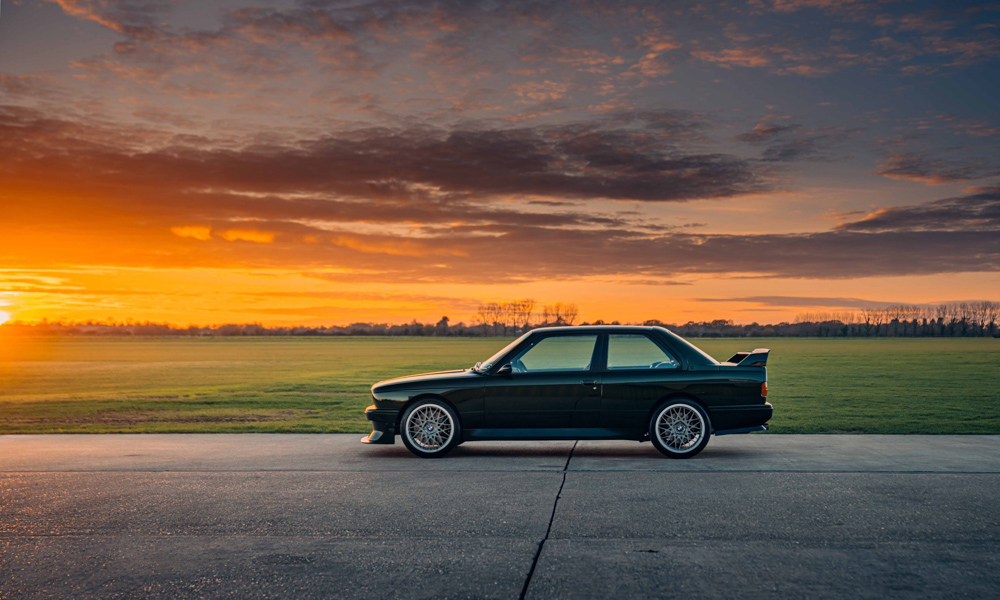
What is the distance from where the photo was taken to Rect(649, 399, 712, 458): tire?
945cm

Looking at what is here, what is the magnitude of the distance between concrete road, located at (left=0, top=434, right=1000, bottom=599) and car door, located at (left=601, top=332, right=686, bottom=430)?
479mm

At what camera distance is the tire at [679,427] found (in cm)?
945

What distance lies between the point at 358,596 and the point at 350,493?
2.91m

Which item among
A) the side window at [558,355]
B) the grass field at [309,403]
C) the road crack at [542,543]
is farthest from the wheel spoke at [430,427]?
the grass field at [309,403]

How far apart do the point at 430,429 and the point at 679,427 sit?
3015 mm

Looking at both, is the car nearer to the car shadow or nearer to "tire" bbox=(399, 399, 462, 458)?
"tire" bbox=(399, 399, 462, 458)

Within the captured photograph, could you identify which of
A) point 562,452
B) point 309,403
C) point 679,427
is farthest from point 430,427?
point 309,403

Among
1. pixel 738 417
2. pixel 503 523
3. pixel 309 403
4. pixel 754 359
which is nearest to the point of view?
pixel 503 523

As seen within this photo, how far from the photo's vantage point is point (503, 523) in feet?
19.6

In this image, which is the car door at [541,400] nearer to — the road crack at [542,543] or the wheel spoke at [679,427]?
the wheel spoke at [679,427]

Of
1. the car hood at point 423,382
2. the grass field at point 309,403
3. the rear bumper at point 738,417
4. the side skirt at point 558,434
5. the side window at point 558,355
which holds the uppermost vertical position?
the side window at point 558,355

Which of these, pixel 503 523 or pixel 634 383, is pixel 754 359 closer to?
pixel 634 383

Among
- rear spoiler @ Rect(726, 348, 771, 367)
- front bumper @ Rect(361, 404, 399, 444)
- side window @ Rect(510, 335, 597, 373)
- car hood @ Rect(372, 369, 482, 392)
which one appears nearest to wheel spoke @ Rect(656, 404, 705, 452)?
rear spoiler @ Rect(726, 348, 771, 367)

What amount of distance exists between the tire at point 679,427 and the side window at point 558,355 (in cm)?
108
